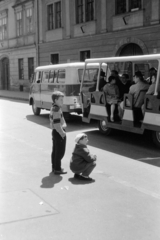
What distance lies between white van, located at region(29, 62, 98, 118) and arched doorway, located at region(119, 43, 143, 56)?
23.5 ft

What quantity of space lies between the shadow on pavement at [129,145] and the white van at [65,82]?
1877 mm

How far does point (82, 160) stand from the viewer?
20.9 ft

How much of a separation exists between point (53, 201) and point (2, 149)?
4.04 metres

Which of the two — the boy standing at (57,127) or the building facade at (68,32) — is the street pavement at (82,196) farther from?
the building facade at (68,32)

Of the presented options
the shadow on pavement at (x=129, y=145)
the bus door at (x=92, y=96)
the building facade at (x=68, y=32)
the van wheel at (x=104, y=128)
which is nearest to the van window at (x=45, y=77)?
the bus door at (x=92, y=96)

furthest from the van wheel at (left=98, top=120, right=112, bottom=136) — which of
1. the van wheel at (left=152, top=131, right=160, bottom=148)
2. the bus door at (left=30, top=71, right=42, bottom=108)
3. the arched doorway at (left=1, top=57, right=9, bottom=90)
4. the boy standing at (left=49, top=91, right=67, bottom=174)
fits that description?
the arched doorway at (left=1, top=57, right=9, bottom=90)

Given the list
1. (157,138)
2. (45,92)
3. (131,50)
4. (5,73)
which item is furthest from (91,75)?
(5,73)

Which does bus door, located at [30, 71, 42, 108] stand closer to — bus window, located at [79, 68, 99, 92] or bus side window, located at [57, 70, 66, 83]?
bus side window, located at [57, 70, 66, 83]

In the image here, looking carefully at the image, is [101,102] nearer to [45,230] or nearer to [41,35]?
[45,230]

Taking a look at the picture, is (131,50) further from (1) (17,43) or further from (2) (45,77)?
(1) (17,43)

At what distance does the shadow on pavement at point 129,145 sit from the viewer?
8.15 metres

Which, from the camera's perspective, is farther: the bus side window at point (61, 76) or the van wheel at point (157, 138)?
the bus side window at point (61, 76)

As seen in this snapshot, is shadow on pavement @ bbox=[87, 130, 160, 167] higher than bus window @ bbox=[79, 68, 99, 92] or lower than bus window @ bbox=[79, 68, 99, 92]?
lower

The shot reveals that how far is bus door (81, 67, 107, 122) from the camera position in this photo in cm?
1066
